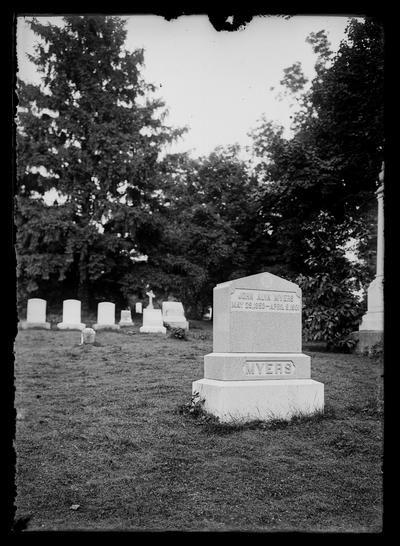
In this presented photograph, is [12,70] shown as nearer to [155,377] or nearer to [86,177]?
[155,377]

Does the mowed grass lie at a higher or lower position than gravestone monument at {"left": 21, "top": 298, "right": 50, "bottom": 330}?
lower

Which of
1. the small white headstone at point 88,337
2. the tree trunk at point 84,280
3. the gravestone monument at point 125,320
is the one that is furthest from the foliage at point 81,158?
the small white headstone at point 88,337

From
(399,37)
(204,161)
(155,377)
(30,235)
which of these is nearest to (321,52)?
(204,161)

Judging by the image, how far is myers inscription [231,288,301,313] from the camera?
23.6 feet

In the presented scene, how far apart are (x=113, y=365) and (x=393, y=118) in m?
10.3

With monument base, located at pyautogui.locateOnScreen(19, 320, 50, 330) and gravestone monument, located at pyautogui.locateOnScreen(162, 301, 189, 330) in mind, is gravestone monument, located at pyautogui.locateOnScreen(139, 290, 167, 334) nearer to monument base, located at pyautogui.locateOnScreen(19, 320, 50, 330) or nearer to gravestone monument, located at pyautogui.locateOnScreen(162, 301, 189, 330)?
gravestone monument, located at pyautogui.locateOnScreen(162, 301, 189, 330)

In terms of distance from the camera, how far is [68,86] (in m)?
26.5

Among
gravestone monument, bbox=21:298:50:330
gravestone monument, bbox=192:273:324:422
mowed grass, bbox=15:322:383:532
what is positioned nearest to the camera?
mowed grass, bbox=15:322:383:532

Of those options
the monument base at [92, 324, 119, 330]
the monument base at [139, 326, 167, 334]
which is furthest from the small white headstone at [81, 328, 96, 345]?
the monument base at [92, 324, 119, 330]

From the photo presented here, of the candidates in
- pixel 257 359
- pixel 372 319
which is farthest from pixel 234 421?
pixel 372 319

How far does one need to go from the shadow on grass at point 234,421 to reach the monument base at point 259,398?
64mm

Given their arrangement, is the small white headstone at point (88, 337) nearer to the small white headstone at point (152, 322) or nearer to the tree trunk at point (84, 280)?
the small white headstone at point (152, 322)

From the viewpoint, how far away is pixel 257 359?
7.12 meters
